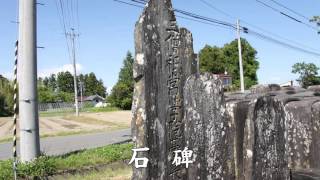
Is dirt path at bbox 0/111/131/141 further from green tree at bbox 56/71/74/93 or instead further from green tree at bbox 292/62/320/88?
green tree at bbox 56/71/74/93

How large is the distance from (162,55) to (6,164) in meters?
5.05

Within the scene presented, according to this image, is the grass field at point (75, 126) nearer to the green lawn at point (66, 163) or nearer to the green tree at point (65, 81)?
the green lawn at point (66, 163)

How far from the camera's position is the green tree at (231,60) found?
238ft

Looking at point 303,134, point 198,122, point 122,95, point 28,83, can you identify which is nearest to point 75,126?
point 28,83

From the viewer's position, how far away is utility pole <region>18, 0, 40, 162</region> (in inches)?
413

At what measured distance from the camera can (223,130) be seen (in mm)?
5543

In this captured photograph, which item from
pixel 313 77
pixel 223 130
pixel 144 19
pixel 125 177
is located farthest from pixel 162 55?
pixel 313 77

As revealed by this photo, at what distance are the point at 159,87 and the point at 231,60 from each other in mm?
68344

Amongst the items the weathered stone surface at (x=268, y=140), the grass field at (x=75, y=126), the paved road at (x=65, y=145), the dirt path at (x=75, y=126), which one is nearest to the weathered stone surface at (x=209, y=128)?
the weathered stone surface at (x=268, y=140)

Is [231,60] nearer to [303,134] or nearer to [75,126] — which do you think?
[75,126]

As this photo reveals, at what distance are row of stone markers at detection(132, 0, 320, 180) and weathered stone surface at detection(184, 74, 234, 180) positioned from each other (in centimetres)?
1

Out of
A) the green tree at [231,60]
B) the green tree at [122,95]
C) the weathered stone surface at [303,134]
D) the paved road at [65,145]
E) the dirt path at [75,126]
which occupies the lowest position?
the paved road at [65,145]

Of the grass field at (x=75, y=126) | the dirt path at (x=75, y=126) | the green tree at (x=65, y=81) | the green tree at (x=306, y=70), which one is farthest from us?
the green tree at (x=65, y=81)

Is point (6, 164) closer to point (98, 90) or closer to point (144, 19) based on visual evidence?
point (144, 19)
